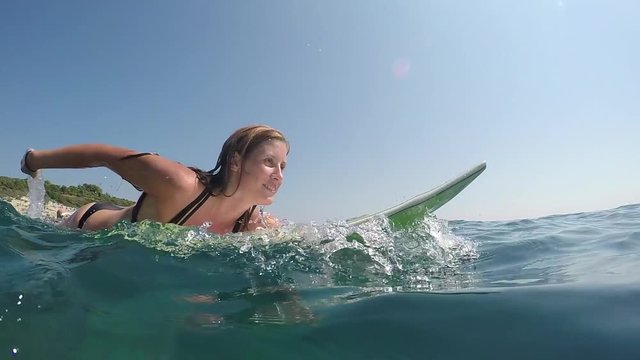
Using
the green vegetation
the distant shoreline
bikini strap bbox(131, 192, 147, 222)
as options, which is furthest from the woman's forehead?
the green vegetation

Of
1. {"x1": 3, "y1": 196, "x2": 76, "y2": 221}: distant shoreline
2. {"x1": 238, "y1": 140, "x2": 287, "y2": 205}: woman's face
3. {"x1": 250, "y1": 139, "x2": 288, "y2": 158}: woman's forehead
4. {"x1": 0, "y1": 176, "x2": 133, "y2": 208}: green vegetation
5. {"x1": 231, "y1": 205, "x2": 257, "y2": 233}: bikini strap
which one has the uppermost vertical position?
{"x1": 0, "y1": 176, "x2": 133, "y2": 208}: green vegetation

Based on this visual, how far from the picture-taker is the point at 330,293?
2.47 metres

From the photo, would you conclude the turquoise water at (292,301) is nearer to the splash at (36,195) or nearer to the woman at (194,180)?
the woman at (194,180)

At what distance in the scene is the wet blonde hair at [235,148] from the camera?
172 inches

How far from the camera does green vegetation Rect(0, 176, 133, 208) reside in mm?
12277

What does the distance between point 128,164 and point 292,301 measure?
80.1 inches

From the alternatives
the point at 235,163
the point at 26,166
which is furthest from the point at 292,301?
the point at 26,166

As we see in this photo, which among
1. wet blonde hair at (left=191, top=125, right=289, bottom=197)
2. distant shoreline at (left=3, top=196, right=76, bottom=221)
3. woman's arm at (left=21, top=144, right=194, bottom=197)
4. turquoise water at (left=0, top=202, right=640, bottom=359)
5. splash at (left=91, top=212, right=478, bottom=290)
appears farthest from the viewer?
distant shoreline at (left=3, top=196, right=76, bottom=221)

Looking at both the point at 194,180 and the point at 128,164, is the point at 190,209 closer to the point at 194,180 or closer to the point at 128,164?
the point at 194,180

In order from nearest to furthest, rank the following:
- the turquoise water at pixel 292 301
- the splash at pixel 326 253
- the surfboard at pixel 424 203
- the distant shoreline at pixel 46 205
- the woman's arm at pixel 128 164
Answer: the turquoise water at pixel 292 301 < the splash at pixel 326 253 < the woman's arm at pixel 128 164 < the surfboard at pixel 424 203 < the distant shoreline at pixel 46 205

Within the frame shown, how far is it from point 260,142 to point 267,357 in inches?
116

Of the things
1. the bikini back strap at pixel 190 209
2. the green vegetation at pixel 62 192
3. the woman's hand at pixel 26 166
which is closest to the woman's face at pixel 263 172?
the bikini back strap at pixel 190 209

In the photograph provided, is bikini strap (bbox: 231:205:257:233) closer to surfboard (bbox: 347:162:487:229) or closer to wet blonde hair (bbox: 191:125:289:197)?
wet blonde hair (bbox: 191:125:289:197)

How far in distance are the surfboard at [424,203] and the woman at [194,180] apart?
1.23 meters
